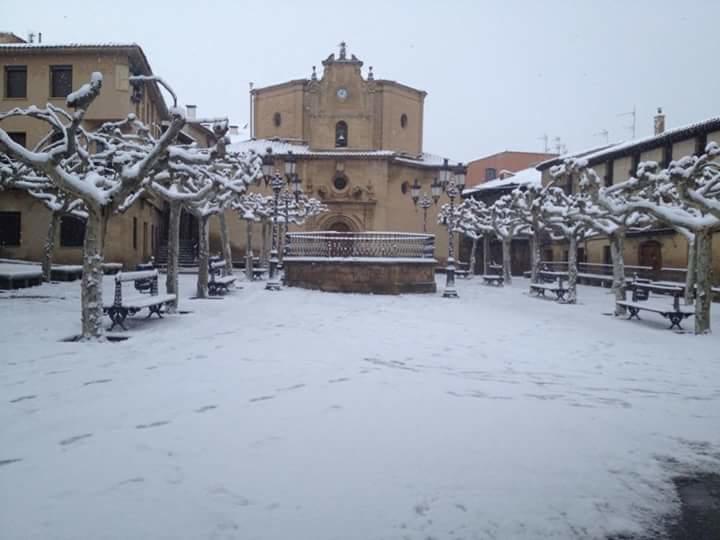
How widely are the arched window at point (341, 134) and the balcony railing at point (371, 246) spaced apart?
19204mm

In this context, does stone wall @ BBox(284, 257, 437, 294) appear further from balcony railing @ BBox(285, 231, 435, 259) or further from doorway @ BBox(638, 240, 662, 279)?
doorway @ BBox(638, 240, 662, 279)

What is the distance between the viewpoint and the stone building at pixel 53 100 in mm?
25562

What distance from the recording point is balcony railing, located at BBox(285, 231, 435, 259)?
780 inches

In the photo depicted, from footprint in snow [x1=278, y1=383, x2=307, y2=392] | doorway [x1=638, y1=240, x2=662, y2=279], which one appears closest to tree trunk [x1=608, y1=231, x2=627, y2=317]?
footprint in snow [x1=278, y1=383, x2=307, y2=392]

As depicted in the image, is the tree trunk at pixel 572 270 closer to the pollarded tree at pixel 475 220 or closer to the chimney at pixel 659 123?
the pollarded tree at pixel 475 220

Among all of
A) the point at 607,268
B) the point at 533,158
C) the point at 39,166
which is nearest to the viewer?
the point at 39,166

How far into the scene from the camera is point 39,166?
8.12m

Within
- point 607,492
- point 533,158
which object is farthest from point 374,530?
point 533,158

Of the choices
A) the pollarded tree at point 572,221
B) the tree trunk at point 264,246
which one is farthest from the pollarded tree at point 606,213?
the tree trunk at point 264,246

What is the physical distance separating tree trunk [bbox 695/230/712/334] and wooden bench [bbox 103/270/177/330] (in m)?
10.3

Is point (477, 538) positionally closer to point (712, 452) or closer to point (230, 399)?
point (712, 452)

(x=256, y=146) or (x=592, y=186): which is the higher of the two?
(x=256, y=146)

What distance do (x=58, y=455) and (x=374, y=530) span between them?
2363 millimetres

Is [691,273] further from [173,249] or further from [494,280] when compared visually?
[173,249]
